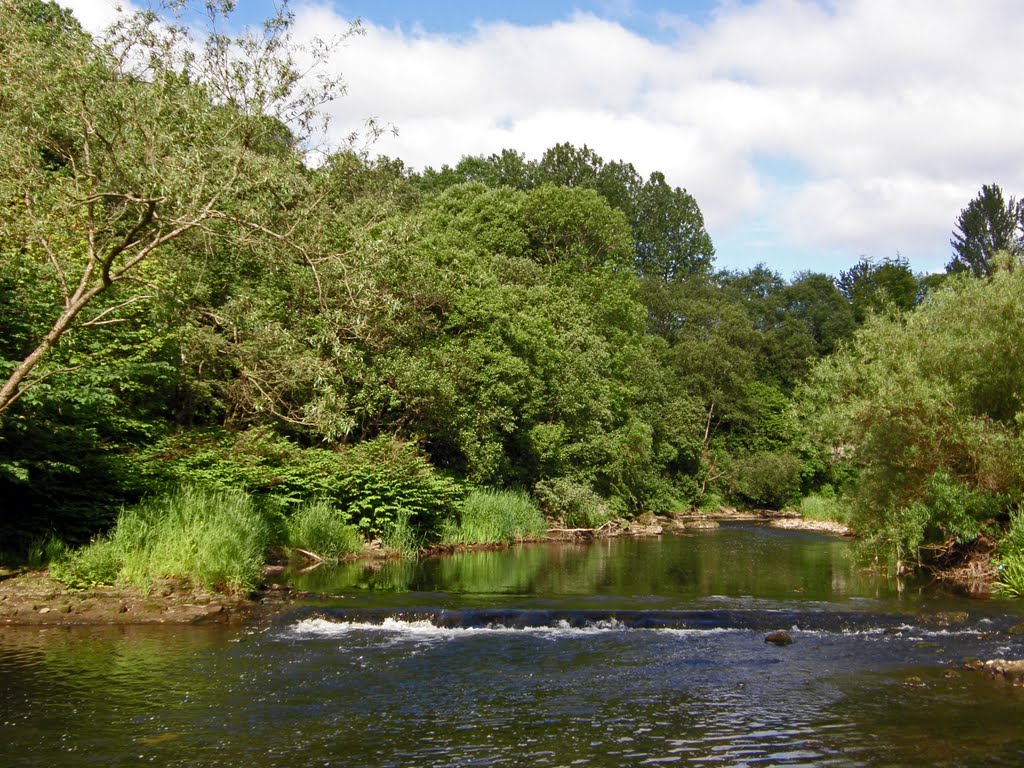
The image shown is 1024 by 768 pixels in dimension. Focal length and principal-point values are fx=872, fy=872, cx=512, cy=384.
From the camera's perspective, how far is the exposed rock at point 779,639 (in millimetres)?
15562

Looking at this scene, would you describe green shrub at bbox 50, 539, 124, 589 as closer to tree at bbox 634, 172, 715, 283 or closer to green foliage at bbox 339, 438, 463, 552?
green foliage at bbox 339, 438, 463, 552

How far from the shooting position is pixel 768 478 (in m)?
59.5

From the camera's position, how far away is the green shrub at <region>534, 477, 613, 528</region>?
39.0 metres

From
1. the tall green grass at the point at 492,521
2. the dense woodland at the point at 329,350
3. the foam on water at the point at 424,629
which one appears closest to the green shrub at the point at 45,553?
Result: the dense woodland at the point at 329,350

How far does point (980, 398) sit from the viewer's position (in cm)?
2244

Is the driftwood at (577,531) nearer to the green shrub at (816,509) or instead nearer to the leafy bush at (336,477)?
the leafy bush at (336,477)

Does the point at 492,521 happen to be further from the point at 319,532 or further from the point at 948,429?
the point at 948,429

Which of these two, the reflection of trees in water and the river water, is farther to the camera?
the reflection of trees in water

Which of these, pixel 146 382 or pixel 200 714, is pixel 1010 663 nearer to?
pixel 200 714

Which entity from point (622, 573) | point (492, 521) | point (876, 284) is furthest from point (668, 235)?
point (622, 573)

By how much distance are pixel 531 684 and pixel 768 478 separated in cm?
4980

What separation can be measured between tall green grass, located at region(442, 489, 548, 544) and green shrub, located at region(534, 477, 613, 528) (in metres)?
2.43

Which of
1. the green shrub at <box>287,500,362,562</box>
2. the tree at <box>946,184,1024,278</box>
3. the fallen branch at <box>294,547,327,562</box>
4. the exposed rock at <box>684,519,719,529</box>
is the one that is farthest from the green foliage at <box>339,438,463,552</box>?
the tree at <box>946,184,1024,278</box>

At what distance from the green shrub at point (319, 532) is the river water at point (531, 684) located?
418cm
